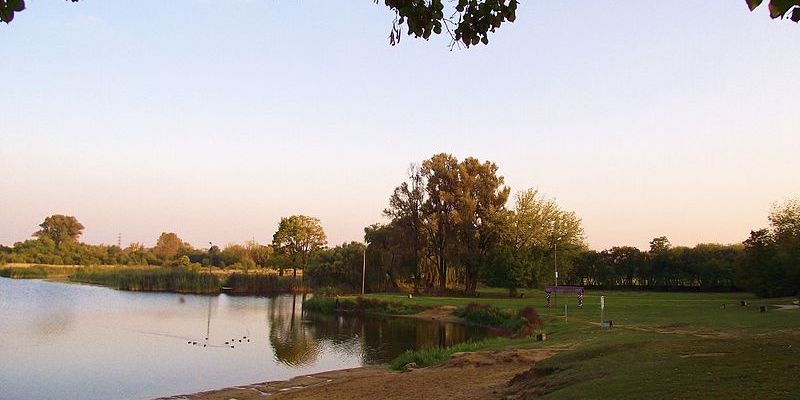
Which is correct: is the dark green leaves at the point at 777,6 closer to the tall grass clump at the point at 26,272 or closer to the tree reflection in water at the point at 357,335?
the tree reflection in water at the point at 357,335

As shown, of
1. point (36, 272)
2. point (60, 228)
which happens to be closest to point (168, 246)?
point (60, 228)

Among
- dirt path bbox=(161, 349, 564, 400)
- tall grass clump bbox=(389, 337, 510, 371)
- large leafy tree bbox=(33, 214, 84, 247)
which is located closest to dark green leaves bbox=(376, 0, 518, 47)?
dirt path bbox=(161, 349, 564, 400)

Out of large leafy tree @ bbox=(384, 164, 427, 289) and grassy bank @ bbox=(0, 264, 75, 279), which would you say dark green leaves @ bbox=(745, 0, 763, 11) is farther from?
grassy bank @ bbox=(0, 264, 75, 279)

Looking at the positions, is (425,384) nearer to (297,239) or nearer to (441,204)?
(441,204)

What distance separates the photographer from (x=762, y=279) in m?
41.0

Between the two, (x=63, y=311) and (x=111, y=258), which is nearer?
(x=63, y=311)

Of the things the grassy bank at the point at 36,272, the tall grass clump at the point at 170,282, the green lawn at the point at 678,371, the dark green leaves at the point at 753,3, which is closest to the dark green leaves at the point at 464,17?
the dark green leaves at the point at 753,3

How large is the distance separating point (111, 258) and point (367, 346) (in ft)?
331

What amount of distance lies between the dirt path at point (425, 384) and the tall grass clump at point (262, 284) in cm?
5451

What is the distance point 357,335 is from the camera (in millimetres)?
35812

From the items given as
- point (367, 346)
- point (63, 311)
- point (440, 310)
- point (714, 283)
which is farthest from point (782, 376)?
point (714, 283)

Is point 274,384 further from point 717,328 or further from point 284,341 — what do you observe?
point 717,328

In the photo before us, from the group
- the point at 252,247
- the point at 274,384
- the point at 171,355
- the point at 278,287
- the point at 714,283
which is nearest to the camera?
the point at 274,384

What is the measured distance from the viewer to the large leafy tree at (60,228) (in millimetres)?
151375
